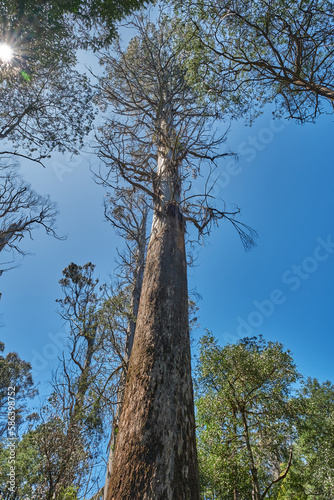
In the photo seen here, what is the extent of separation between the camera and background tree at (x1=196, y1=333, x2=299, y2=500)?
6207mm

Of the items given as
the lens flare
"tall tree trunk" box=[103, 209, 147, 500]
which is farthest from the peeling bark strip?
the lens flare

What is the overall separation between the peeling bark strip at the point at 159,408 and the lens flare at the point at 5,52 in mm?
6508

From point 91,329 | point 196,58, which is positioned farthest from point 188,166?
point 91,329

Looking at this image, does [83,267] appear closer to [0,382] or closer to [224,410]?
[224,410]

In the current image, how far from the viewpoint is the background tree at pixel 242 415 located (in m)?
6.21

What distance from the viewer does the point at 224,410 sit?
23.1 feet

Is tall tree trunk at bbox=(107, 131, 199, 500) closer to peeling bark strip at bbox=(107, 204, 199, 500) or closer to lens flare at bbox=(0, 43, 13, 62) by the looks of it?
peeling bark strip at bbox=(107, 204, 199, 500)

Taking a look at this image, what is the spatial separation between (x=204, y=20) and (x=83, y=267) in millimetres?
9326

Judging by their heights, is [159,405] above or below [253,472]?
above

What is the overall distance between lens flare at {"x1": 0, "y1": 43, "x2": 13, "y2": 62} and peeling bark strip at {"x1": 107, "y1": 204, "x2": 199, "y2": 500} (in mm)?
6508

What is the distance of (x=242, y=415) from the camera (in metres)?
6.90

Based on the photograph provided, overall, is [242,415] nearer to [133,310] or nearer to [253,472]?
[253,472]

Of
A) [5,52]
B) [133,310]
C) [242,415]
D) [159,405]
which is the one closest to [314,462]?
[242,415]

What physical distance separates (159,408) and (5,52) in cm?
761
